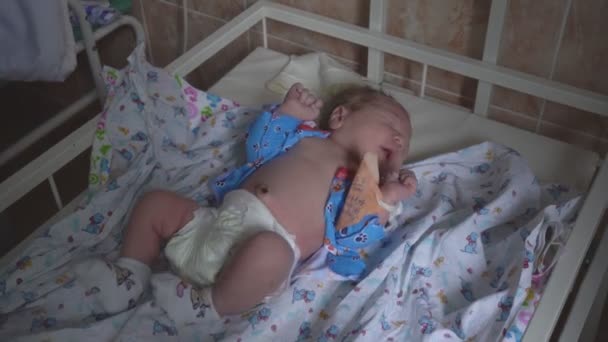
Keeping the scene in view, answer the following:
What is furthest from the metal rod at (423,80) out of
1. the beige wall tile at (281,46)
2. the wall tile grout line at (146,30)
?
the wall tile grout line at (146,30)

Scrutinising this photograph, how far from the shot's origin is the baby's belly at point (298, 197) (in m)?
1.12

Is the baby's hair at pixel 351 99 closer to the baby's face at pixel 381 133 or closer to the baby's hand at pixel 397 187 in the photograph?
the baby's face at pixel 381 133

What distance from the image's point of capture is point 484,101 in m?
1.37

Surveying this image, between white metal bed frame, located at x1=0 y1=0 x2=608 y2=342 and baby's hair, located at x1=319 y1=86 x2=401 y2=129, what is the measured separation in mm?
125

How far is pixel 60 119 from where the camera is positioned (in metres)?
1.54

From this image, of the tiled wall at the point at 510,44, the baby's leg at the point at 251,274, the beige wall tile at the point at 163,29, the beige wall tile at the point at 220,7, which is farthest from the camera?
the beige wall tile at the point at 163,29

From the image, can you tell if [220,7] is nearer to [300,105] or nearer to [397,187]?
[300,105]

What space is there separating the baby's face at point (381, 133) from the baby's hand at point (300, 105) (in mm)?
98

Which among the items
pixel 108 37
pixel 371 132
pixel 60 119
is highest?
pixel 371 132

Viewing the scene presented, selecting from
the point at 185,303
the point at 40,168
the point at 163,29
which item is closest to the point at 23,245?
the point at 40,168

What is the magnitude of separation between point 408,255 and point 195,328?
0.39 metres

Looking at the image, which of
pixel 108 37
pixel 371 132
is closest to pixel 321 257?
pixel 371 132

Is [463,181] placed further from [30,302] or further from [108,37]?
[108,37]

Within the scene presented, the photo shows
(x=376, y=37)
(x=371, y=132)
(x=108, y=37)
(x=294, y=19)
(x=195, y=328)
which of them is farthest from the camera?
(x=108, y=37)
